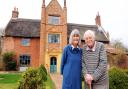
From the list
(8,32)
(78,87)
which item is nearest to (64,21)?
(8,32)

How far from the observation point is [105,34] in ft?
161

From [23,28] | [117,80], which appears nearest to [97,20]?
[23,28]

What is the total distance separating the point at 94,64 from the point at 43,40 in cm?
3471

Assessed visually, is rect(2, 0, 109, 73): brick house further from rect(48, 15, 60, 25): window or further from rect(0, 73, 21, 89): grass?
rect(0, 73, 21, 89): grass

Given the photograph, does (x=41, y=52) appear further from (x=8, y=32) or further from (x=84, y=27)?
(x=84, y=27)

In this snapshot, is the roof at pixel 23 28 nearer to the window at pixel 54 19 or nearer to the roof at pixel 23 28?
the roof at pixel 23 28

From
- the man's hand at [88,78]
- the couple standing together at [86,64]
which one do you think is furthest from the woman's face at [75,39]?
the man's hand at [88,78]

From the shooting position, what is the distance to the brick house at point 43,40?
41344mm

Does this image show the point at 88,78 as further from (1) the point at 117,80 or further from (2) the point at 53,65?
(2) the point at 53,65

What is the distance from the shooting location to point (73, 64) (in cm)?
675

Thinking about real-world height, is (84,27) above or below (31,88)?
above

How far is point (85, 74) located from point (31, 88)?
20.7 feet

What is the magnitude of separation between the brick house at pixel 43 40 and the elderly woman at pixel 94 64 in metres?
34.4

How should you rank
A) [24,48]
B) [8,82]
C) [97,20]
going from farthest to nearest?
[97,20]
[24,48]
[8,82]
